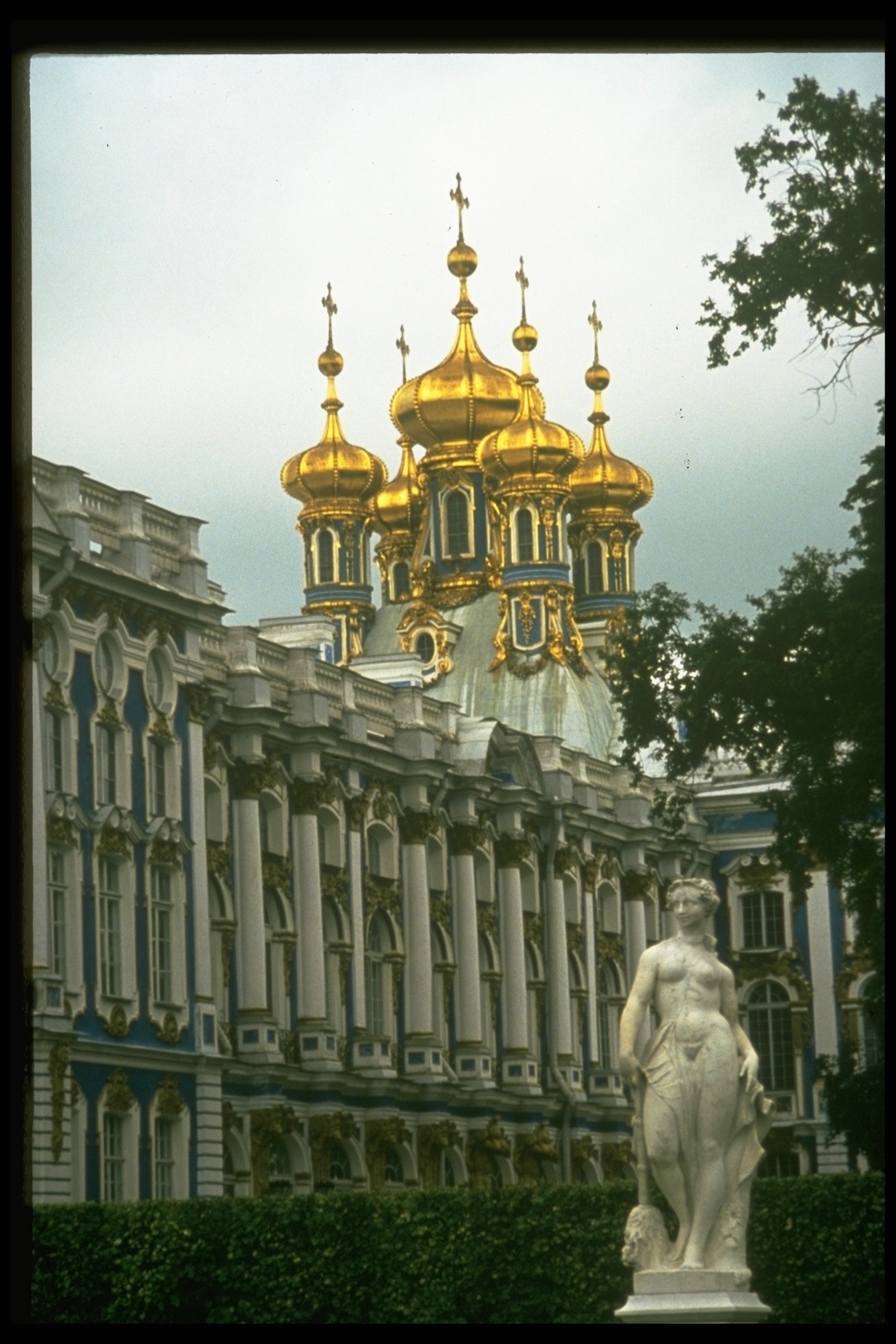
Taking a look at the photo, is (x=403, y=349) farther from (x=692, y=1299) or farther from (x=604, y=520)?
(x=692, y=1299)

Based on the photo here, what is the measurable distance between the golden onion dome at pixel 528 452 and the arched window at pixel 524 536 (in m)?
0.81

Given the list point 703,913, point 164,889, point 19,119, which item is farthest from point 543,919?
point 19,119

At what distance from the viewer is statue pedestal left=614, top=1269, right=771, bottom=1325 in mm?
20828

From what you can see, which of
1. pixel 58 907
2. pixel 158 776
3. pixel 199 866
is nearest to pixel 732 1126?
pixel 58 907

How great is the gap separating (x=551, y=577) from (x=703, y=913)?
50668 mm

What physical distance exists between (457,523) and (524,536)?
3754 millimetres

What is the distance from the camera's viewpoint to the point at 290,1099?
4941 cm

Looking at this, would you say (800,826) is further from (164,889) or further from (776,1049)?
(776,1049)

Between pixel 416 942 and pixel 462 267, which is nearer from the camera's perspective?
pixel 416 942

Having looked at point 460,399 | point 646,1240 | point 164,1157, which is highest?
point 460,399

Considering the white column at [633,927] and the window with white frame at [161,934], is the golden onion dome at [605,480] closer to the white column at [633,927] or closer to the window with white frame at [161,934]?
the white column at [633,927]

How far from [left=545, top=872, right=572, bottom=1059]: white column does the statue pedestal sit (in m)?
40.3

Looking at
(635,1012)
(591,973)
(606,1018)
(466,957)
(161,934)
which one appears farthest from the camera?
(606,1018)

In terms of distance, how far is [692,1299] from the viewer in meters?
21.0
